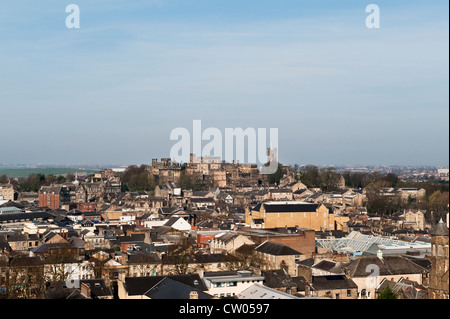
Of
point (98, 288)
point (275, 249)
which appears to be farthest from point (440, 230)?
point (98, 288)

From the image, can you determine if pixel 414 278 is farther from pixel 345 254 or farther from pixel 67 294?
pixel 67 294

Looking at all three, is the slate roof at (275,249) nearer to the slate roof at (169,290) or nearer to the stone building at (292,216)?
the slate roof at (169,290)

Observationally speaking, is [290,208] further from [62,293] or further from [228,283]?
[62,293]

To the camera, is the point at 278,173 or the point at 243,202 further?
the point at 278,173

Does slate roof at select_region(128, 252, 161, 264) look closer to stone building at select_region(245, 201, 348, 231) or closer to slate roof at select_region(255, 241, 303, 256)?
slate roof at select_region(255, 241, 303, 256)

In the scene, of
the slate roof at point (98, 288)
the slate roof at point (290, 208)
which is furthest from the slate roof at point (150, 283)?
the slate roof at point (290, 208)

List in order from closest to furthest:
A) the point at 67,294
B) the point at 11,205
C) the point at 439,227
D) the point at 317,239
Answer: the point at 67,294
the point at 439,227
the point at 317,239
the point at 11,205
